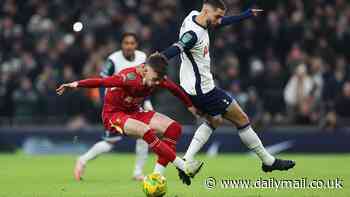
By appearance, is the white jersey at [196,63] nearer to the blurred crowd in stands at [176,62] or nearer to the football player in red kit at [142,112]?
the football player in red kit at [142,112]

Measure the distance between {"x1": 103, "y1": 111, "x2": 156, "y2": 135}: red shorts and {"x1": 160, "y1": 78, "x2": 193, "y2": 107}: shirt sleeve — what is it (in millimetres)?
413

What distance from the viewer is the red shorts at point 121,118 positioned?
12047 mm

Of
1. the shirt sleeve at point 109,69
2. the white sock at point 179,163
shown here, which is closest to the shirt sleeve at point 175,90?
the white sock at point 179,163

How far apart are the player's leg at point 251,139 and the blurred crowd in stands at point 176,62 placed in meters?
8.65

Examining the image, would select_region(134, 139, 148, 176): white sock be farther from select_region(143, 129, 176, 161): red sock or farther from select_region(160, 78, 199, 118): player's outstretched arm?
select_region(143, 129, 176, 161): red sock

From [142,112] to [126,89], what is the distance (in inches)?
16.6

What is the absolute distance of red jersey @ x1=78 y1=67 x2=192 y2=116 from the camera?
454 inches

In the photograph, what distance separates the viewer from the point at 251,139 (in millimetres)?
13008

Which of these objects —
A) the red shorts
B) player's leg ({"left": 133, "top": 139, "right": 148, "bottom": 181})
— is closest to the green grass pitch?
player's leg ({"left": 133, "top": 139, "right": 148, "bottom": 181})

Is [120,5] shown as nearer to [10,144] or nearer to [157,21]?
[157,21]

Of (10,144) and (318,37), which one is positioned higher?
(318,37)

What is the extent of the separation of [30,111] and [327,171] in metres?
9.15

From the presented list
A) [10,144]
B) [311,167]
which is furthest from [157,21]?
[311,167]

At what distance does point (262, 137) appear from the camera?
71.1ft
